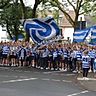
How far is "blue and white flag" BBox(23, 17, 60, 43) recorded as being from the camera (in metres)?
33.6

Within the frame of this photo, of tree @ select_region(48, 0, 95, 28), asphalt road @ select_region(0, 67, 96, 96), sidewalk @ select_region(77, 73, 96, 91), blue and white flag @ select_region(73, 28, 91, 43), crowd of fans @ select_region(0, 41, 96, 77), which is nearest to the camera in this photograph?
asphalt road @ select_region(0, 67, 96, 96)

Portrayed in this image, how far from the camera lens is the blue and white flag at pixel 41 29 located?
33.6 metres

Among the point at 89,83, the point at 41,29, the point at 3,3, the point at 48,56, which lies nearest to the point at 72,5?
the point at 3,3

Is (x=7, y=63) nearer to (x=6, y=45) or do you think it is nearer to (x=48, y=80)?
(x=6, y=45)

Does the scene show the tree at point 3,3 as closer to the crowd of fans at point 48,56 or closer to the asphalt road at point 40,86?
the crowd of fans at point 48,56

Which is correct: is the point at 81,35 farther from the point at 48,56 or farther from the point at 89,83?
A: the point at 89,83

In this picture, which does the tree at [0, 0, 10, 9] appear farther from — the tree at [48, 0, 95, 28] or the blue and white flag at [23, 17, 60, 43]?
the blue and white flag at [23, 17, 60, 43]

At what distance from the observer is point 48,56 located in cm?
3119

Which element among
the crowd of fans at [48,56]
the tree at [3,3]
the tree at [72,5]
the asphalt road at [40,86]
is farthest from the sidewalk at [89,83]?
the tree at [3,3]

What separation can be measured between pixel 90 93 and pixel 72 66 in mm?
11532

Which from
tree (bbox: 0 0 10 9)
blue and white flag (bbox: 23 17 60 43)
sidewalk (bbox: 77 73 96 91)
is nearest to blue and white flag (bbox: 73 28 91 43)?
blue and white flag (bbox: 23 17 60 43)

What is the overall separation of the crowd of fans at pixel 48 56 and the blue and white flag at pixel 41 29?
3.75 ft

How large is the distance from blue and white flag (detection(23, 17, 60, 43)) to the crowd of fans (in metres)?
1.14

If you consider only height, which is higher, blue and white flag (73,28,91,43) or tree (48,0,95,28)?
tree (48,0,95,28)
